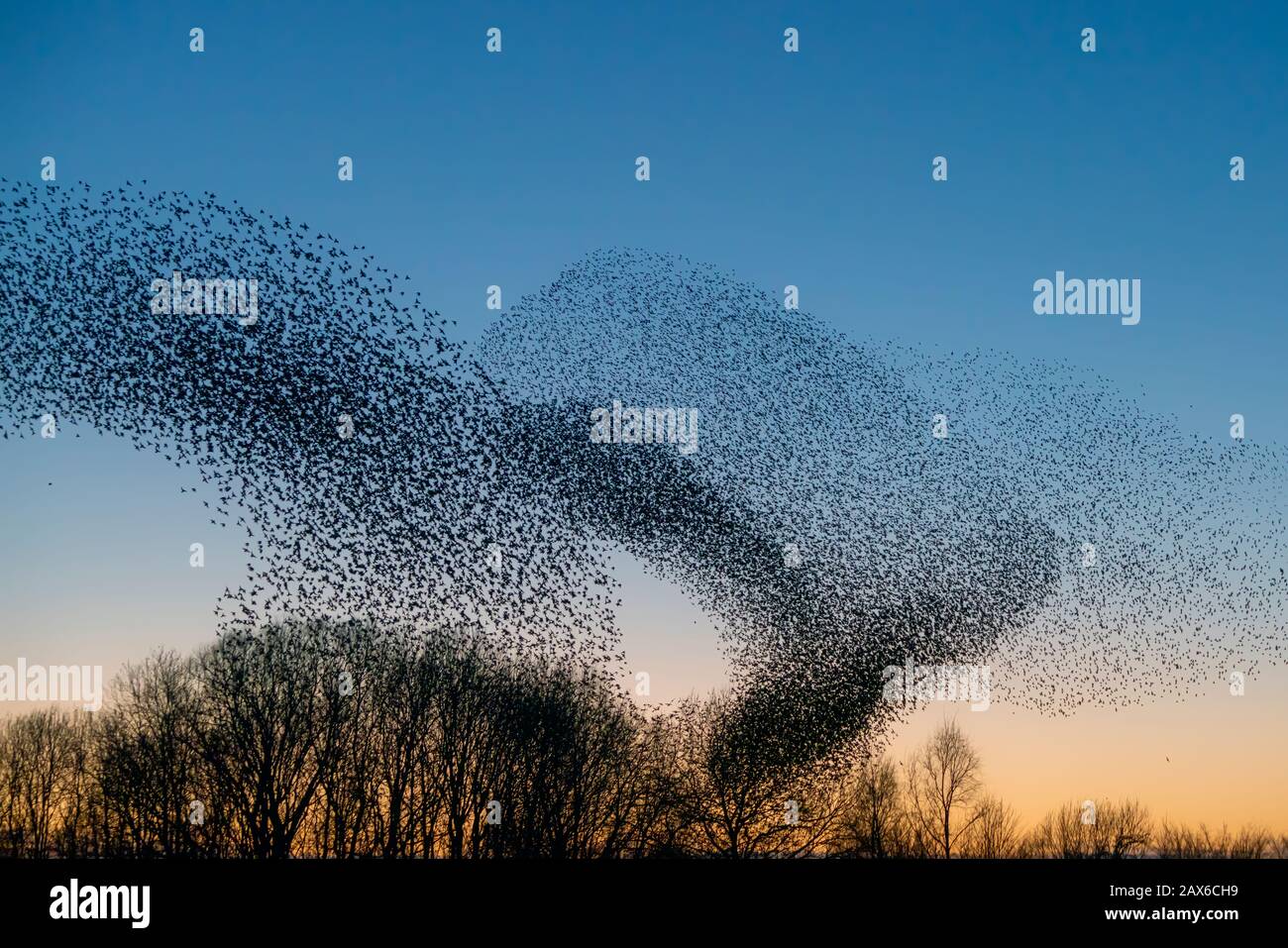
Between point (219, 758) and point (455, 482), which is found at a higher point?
point (455, 482)

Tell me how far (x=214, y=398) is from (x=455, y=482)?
24.5ft

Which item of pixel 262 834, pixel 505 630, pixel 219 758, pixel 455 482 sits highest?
pixel 455 482

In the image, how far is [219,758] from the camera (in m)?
48.0

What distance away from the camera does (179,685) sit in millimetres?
50000

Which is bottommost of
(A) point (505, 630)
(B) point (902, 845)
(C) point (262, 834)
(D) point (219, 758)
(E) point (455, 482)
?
(B) point (902, 845)

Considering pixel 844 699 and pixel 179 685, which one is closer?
pixel 844 699
